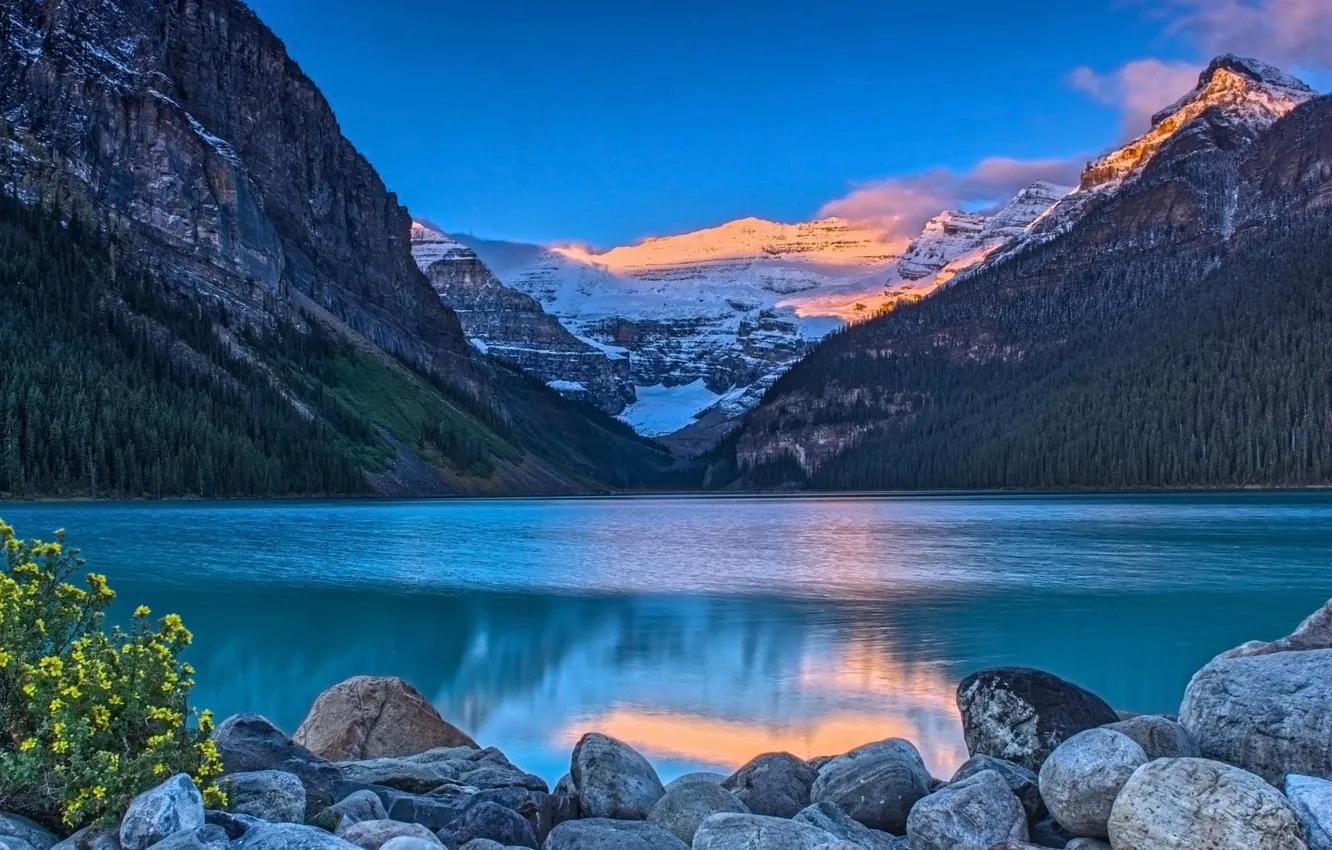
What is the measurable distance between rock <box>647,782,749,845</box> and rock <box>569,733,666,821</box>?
0.45 meters

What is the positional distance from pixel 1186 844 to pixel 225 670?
21.3 meters

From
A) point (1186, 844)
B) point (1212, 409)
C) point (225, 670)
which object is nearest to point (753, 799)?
point (1186, 844)

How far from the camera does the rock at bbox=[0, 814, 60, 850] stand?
809 cm

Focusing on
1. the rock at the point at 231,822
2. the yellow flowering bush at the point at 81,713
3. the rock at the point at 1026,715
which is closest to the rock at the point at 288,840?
the rock at the point at 231,822

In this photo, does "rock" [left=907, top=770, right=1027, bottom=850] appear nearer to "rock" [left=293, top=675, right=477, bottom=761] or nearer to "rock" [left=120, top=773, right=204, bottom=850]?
"rock" [left=120, top=773, right=204, bottom=850]

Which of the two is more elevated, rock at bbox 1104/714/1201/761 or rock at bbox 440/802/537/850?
rock at bbox 1104/714/1201/761

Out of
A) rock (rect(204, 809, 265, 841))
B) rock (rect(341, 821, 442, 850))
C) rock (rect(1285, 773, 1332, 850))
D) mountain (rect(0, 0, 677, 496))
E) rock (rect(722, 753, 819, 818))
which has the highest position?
mountain (rect(0, 0, 677, 496))

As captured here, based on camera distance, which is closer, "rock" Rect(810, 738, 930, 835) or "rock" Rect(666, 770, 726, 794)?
"rock" Rect(810, 738, 930, 835)

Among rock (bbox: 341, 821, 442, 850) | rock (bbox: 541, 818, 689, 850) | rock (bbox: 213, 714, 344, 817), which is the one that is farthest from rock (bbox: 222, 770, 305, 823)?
rock (bbox: 541, 818, 689, 850)

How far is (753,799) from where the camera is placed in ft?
41.4

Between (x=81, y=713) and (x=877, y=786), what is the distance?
8.76 meters

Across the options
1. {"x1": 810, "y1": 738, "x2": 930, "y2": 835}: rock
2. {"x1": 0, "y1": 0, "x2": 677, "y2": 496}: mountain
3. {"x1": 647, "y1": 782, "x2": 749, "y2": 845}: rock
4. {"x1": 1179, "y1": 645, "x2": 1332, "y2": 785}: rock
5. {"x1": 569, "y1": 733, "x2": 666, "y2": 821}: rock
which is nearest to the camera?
{"x1": 1179, "y1": 645, "x2": 1332, "y2": 785}: rock

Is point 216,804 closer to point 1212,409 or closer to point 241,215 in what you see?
point 1212,409

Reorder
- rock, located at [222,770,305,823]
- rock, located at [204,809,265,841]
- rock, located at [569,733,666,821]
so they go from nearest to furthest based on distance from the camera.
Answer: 1. rock, located at [204,809,265,841]
2. rock, located at [222,770,305,823]
3. rock, located at [569,733,666,821]
